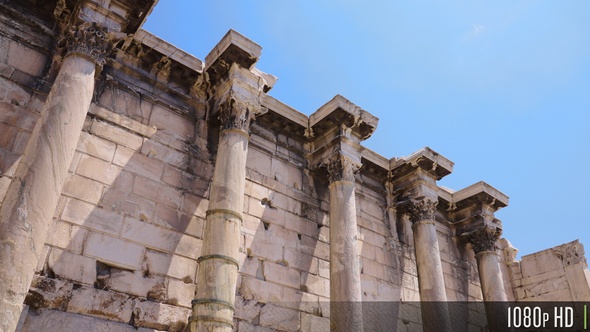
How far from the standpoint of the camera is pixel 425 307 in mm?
9000

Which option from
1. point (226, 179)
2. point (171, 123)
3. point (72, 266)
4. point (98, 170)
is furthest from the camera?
point (171, 123)

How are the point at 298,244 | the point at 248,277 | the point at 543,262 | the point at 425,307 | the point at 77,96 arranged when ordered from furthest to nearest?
the point at 543,262
the point at 425,307
the point at 298,244
the point at 248,277
the point at 77,96

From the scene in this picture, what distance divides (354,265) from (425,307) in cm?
216

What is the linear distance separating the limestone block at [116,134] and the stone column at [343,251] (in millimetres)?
3443

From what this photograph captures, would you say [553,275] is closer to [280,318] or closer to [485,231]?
[485,231]

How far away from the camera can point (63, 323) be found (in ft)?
17.8

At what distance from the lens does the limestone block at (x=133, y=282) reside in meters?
6.06

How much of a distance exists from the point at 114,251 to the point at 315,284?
11.5 feet

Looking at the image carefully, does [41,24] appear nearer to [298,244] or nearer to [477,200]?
[298,244]

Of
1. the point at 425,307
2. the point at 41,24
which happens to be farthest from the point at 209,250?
the point at 425,307

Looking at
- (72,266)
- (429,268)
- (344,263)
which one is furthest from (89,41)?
(429,268)

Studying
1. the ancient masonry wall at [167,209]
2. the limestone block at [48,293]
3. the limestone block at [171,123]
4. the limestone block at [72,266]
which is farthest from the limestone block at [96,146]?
the limestone block at [48,293]

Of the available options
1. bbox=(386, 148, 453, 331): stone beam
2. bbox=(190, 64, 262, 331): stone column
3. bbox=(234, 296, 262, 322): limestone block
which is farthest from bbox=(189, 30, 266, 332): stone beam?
bbox=(386, 148, 453, 331): stone beam

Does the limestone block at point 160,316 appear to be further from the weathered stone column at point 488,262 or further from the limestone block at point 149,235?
the weathered stone column at point 488,262
